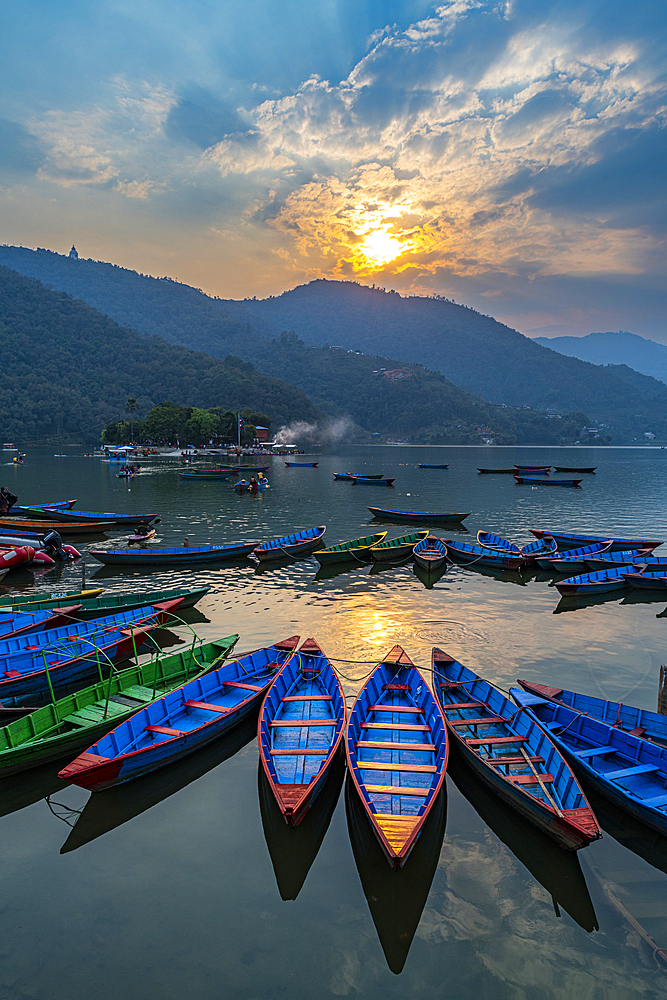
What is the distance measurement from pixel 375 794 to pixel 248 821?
348cm

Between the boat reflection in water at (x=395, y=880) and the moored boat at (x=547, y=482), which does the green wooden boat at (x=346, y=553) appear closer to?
the boat reflection in water at (x=395, y=880)

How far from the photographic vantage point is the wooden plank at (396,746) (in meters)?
12.7

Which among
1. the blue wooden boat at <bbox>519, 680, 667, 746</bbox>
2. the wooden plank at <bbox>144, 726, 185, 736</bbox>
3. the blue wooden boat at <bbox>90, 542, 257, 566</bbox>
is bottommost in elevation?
the blue wooden boat at <bbox>90, 542, 257, 566</bbox>

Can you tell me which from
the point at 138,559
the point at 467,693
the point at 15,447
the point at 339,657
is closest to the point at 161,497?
the point at 138,559

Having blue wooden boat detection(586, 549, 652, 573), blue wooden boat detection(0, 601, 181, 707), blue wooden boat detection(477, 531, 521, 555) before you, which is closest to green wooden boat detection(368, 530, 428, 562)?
blue wooden boat detection(477, 531, 521, 555)

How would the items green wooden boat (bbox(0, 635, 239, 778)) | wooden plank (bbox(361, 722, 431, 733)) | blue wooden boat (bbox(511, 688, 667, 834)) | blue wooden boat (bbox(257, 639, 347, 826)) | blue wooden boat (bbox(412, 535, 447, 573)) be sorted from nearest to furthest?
1. blue wooden boat (bbox(511, 688, 667, 834))
2. blue wooden boat (bbox(257, 639, 347, 826))
3. green wooden boat (bbox(0, 635, 239, 778))
4. wooden plank (bbox(361, 722, 431, 733))
5. blue wooden boat (bbox(412, 535, 447, 573))

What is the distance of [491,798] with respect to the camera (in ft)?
42.5

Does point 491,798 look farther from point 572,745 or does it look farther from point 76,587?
point 76,587

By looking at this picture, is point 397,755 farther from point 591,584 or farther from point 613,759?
point 591,584

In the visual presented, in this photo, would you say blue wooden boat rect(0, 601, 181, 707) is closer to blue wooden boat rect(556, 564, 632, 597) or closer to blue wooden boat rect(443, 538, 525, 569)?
blue wooden boat rect(443, 538, 525, 569)

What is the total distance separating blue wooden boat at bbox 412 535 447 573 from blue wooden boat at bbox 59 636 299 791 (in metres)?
17.2

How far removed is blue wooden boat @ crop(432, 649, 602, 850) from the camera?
10.5 m

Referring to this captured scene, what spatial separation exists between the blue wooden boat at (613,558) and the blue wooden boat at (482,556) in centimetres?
471

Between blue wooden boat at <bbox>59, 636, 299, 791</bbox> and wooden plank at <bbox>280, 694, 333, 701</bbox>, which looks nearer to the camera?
blue wooden boat at <bbox>59, 636, 299, 791</bbox>
